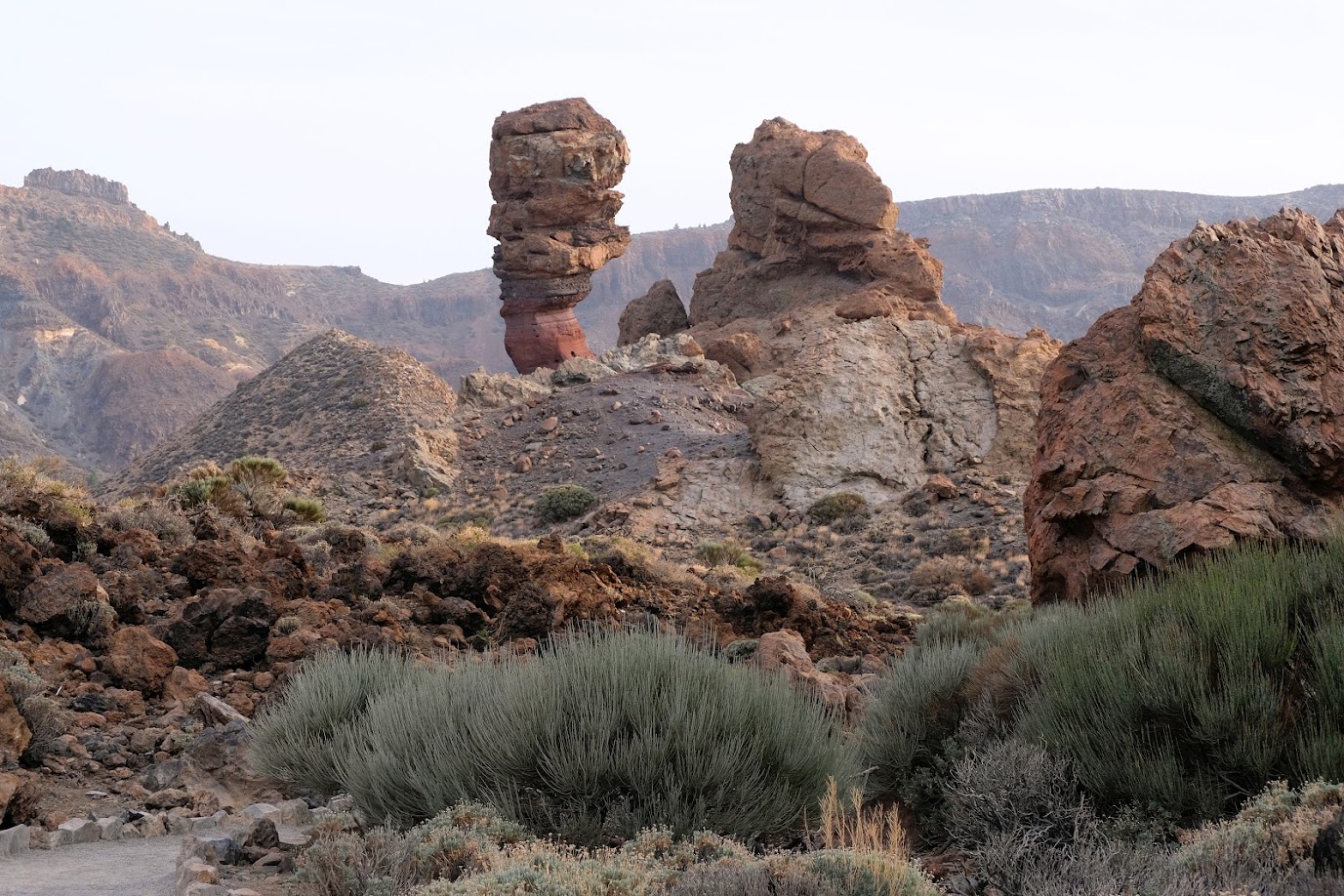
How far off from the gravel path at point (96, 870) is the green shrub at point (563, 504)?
18.3m

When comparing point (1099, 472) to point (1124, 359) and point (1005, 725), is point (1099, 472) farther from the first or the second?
point (1005, 725)

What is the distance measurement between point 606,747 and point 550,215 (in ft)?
116

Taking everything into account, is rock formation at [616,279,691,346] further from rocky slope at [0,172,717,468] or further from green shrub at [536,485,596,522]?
rocky slope at [0,172,717,468]

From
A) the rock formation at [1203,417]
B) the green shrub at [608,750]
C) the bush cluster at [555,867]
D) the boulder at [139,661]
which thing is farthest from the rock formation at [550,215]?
the bush cluster at [555,867]

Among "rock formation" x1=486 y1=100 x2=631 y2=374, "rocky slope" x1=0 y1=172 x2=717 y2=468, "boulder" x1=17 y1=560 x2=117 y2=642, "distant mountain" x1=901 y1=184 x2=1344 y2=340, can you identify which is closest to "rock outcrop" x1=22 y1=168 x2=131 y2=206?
"rocky slope" x1=0 y1=172 x2=717 y2=468

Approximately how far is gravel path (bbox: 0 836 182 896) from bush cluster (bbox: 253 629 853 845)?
0.75m

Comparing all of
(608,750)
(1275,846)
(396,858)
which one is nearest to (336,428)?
(608,750)

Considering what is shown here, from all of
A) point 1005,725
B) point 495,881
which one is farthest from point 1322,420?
point 495,881

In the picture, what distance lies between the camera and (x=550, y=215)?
38.7m

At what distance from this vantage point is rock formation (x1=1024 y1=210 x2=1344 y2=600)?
716 centimetres

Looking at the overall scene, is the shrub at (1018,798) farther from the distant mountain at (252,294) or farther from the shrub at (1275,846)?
the distant mountain at (252,294)

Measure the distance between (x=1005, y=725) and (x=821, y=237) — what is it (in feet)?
105

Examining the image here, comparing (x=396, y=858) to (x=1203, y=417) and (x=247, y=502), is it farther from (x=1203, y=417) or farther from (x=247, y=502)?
(x=247, y=502)

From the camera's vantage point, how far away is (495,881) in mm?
3465
